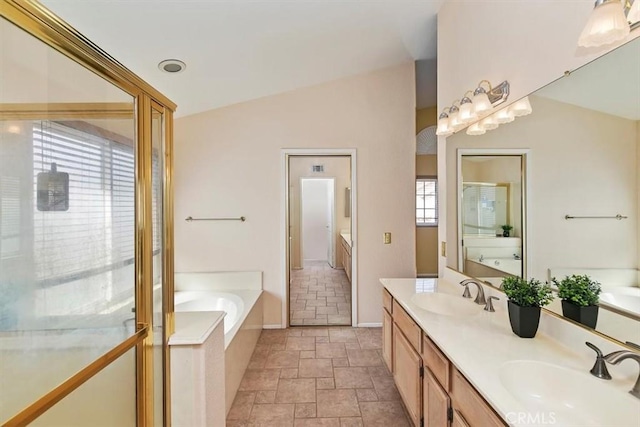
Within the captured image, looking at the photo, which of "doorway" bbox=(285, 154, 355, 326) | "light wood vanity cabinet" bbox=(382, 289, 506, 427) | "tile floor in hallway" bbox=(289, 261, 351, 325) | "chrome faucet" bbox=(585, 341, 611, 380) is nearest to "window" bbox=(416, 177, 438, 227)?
"doorway" bbox=(285, 154, 355, 326)

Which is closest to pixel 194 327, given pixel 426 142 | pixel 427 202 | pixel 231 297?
pixel 231 297

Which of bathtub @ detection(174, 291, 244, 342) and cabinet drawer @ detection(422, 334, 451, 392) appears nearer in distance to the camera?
cabinet drawer @ detection(422, 334, 451, 392)

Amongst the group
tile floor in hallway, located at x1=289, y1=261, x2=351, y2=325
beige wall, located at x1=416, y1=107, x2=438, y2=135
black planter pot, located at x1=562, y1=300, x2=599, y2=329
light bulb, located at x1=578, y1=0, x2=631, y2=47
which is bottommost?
tile floor in hallway, located at x1=289, y1=261, x2=351, y2=325

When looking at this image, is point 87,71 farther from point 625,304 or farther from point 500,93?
point 625,304

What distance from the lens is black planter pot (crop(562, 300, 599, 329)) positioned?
3.58 feet

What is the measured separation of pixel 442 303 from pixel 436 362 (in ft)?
2.16

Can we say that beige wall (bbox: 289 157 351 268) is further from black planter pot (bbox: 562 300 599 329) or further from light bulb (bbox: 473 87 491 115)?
black planter pot (bbox: 562 300 599 329)

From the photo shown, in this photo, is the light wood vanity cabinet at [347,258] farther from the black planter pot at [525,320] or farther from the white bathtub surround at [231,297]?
the black planter pot at [525,320]

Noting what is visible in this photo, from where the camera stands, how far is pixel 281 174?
3277 mm

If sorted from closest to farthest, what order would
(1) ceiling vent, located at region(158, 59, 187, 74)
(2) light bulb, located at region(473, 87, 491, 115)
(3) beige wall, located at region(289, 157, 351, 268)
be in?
(2) light bulb, located at region(473, 87, 491, 115) < (1) ceiling vent, located at region(158, 59, 187, 74) < (3) beige wall, located at region(289, 157, 351, 268)

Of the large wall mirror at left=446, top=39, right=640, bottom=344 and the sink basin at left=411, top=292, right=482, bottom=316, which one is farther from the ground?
the large wall mirror at left=446, top=39, right=640, bottom=344

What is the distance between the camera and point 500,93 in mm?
1589

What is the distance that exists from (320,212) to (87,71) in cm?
637

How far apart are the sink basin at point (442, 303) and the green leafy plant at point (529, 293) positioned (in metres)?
0.45
